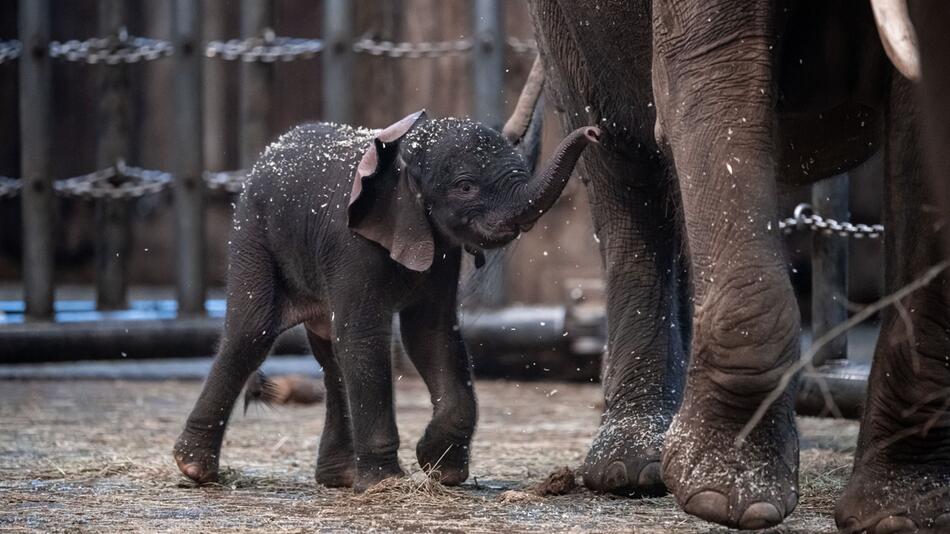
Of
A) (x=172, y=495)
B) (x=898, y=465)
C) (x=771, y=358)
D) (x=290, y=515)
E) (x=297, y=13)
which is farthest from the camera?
(x=297, y=13)

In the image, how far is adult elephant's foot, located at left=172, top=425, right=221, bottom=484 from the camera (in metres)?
4.72

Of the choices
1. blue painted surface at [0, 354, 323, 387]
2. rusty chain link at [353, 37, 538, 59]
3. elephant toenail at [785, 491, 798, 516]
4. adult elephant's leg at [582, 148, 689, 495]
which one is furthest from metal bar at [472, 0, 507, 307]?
elephant toenail at [785, 491, 798, 516]

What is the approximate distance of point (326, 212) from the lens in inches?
180

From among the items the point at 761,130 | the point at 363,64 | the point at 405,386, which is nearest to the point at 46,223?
the point at 405,386

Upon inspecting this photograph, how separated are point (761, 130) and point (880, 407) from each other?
68 cm

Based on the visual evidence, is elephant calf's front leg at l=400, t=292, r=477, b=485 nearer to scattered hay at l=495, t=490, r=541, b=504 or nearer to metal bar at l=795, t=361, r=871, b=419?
scattered hay at l=495, t=490, r=541, b=504

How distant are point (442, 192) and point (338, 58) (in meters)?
4.47

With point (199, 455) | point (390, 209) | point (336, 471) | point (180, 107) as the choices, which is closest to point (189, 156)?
point (180, 107)

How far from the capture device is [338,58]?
8750 mm

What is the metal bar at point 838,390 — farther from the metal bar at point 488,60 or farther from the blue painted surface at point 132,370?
the blue painted surface at point 132,370

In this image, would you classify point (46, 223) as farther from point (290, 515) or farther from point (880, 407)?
A: point (880, 407)

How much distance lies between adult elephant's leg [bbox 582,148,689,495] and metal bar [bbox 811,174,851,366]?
1.26m

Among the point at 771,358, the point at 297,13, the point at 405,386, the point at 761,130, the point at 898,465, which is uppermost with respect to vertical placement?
the point at 297,13

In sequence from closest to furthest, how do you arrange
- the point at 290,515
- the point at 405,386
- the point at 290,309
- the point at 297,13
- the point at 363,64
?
1. the point at 290,515
2. the point at 290,309
3. the point at 405,386
4. the point at 363,64
5. the point at 297,13
